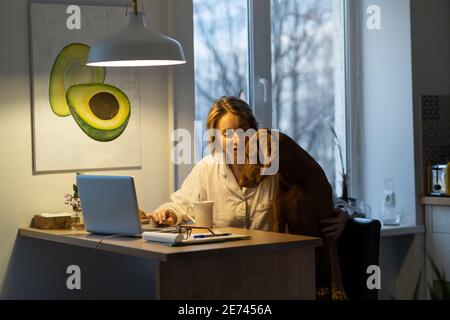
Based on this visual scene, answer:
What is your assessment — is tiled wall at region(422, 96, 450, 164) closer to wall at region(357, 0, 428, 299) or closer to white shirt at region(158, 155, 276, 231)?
wall at region(357, 0, 428, 299)

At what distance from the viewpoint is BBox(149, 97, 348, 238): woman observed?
10.5ft

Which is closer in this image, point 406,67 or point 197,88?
point 197,88

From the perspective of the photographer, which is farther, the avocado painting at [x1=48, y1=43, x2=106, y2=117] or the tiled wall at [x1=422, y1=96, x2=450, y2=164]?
the tiled wall at [x1=422, y1=96, x2=450, y2=164]

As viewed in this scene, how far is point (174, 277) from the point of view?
2.43 metres

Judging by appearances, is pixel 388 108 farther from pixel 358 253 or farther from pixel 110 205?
pixel 110 205

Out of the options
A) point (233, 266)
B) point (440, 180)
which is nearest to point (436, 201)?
point (440, 180)

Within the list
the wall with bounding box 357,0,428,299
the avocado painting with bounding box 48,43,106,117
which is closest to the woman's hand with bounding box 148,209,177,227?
the avocado painting with bounding box 48,43,106,117

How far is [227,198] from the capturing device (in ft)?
10.6

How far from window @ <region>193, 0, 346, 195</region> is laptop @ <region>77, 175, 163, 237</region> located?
3.40 feet

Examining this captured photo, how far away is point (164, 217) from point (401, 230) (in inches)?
59.0

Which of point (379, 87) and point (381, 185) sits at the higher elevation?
point (379, 87)
